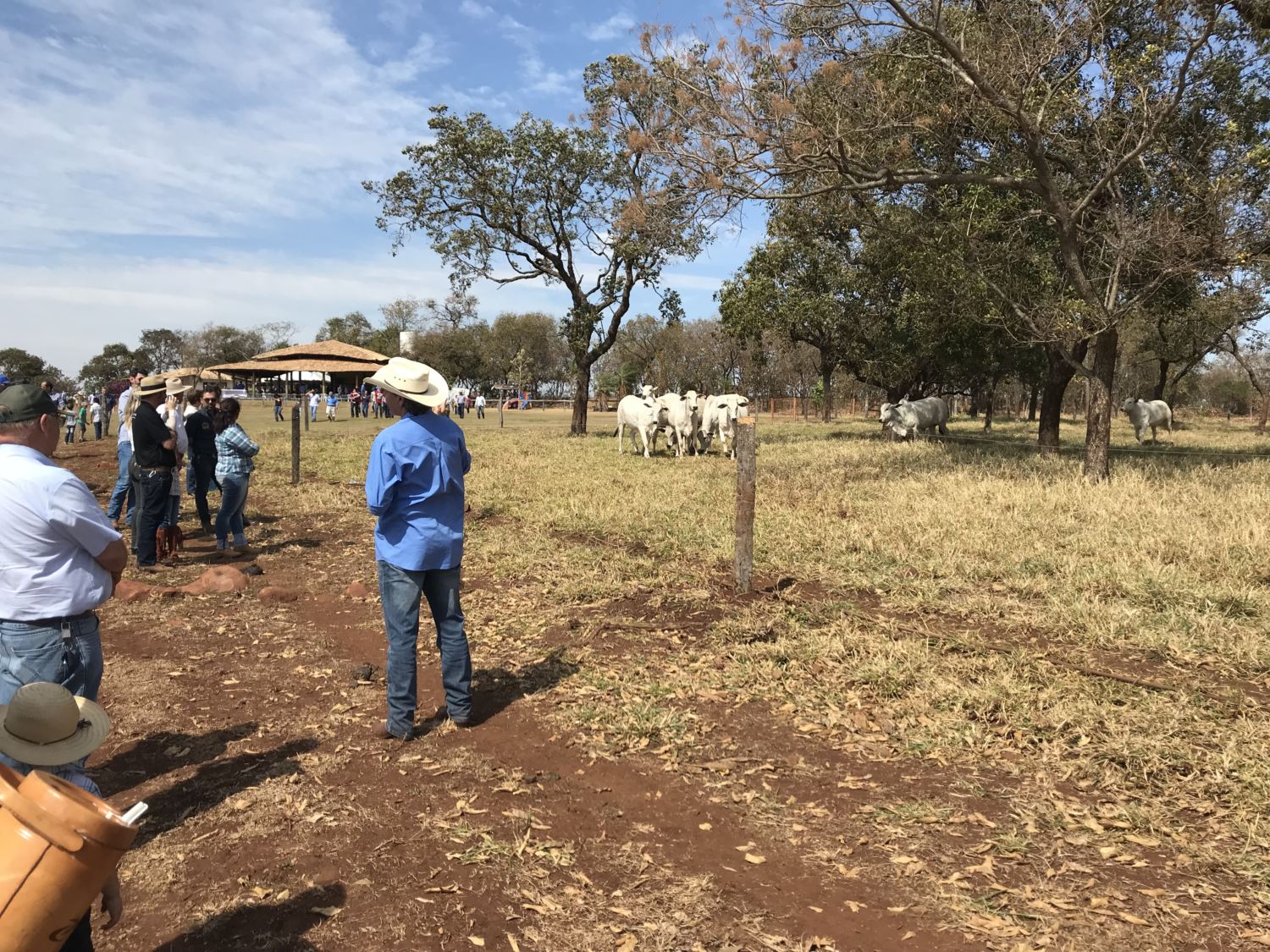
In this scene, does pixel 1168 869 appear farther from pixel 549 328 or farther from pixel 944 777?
pixel 549 328

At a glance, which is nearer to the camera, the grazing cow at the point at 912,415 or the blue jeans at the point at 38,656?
the blue jeans at the point at 38,656

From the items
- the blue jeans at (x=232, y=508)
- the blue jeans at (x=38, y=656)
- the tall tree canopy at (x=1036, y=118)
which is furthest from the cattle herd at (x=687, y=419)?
the blue jeans at (x=38, y=656)

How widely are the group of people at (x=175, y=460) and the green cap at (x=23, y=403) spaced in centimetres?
581

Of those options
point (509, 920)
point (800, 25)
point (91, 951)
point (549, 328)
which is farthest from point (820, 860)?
point (549, 328)

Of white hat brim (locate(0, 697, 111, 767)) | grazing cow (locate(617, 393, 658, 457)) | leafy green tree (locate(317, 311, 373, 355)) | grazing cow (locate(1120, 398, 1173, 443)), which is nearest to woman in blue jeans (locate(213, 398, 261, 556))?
white hat brim (locate(0, 697, 111, 767))

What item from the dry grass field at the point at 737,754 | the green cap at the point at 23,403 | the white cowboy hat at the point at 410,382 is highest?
the white cowboy hat at the point at 410,382

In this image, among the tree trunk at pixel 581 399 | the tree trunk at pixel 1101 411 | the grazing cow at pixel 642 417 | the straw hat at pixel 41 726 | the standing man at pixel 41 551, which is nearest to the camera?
the straw hat at pixel 41 726

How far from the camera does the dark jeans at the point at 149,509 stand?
8.30 metres

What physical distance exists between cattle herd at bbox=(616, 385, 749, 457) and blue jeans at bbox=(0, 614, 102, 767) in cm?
1586

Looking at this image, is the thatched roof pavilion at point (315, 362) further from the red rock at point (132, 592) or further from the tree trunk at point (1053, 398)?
the red rock at point (132, 592)

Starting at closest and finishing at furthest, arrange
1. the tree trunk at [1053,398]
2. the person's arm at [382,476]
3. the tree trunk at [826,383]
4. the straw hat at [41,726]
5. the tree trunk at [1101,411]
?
the straw hat at [41,726] → the person's arm at [382,476] → the tree trunk at [1101,411] → the tree trunk at [1053,398] → the tree trunk at [826,383]

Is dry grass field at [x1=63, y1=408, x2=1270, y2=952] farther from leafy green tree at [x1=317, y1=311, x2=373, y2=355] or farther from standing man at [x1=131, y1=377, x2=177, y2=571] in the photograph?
leafy green tree at [x1=317, y1=311, x2=373, y2=355]

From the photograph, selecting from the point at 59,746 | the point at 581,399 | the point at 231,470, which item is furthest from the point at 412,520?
the point at 581,399

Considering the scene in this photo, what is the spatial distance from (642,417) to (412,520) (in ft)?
48.9
